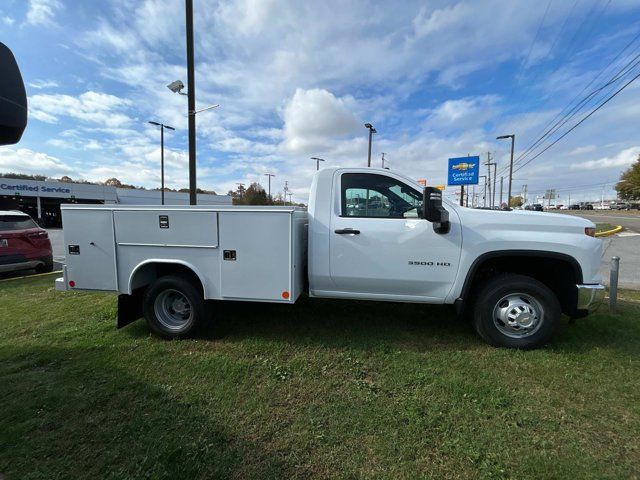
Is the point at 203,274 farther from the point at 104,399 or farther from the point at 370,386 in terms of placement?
the point at 370,386

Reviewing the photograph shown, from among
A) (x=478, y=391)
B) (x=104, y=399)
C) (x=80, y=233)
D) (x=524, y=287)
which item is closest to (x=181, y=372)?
(x=104, y=399)

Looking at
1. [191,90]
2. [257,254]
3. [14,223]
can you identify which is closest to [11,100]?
[257,254]

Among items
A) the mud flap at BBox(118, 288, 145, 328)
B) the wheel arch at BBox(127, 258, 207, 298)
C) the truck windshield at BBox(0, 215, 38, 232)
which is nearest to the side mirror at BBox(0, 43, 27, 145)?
the wheel arch at BBox(127, 258, 207, 298)

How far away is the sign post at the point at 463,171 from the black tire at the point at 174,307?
22.7 meters

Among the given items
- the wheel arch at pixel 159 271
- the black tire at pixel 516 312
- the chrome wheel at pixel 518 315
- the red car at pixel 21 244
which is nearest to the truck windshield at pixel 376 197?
the black tire at pixel 516 312

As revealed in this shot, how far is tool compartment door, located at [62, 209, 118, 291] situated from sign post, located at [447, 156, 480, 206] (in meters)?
23.2

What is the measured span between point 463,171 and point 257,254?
23.5m

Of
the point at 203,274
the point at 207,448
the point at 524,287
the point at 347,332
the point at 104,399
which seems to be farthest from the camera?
the point at 347,332

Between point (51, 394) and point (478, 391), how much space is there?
3.82 m

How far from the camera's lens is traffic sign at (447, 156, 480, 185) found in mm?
24000

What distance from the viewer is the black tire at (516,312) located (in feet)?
12.6

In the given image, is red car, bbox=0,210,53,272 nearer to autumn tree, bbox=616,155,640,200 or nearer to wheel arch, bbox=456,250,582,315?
wheel arch, bbox=456,250,582,315

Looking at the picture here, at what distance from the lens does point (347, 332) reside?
447 cm

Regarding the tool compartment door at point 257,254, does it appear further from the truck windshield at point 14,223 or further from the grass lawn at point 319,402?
the truck windshield at point 14,223
